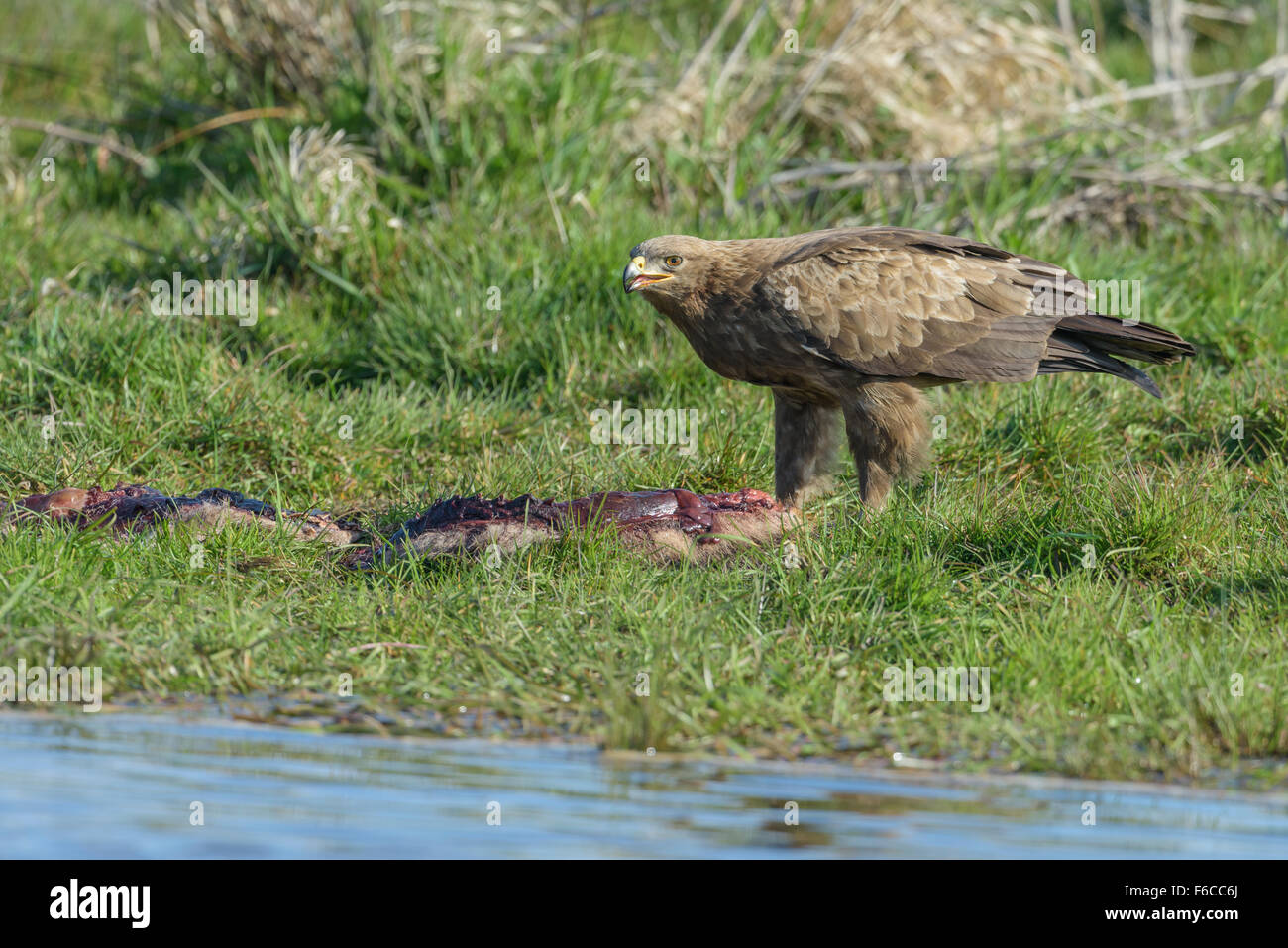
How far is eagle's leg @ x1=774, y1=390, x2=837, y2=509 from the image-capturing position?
21.8 ft

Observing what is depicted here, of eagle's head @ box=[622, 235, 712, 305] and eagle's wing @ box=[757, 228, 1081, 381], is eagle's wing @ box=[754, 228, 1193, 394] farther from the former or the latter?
eagle's head @ box=[622, 235, 712, 305]

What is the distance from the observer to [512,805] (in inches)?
143

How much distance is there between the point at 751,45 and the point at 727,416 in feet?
11.6

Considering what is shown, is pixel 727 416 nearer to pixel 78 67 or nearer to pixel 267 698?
pixel 267 698

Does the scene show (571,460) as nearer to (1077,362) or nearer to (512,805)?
(1077,362)

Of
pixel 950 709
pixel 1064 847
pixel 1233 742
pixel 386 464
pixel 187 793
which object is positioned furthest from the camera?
pixel 386 464

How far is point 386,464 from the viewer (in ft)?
23.7

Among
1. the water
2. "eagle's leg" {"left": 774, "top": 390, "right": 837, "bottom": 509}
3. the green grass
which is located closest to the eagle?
"eagle's leg" {"left": 774, "top": 390, "right": 837, "bottom": 509}

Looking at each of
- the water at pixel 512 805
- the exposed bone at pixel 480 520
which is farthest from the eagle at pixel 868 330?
the water at pixel 512 805

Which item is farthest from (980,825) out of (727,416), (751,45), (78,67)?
(78,67)

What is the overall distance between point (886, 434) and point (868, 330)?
40 cm

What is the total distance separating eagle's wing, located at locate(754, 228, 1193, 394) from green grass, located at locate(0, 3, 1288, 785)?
49 cm

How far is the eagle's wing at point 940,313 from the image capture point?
20.6 ft

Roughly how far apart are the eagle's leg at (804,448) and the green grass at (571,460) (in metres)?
0.15
